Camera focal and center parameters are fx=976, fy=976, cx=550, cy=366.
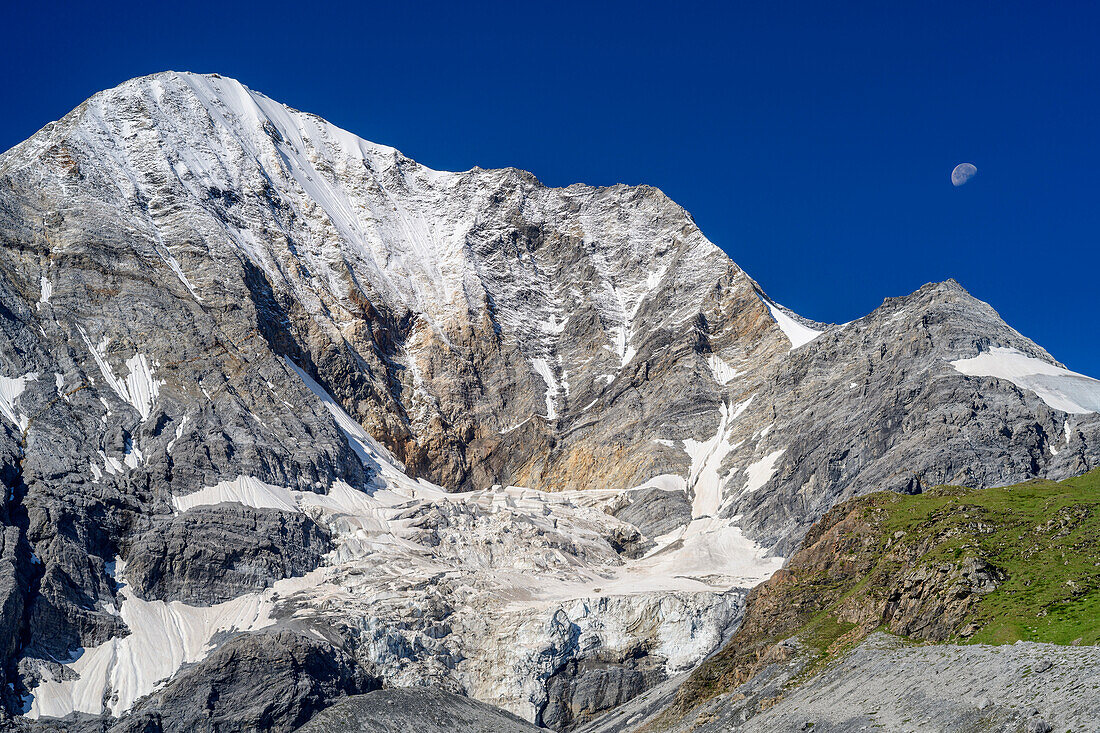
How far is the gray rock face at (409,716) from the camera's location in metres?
98.8

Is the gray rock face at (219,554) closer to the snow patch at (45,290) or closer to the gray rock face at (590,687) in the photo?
the gray rock face at (590,687)

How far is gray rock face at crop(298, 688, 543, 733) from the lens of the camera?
324ft

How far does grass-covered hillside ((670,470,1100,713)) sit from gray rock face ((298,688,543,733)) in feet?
83.8

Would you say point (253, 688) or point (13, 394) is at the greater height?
point (13, 394)

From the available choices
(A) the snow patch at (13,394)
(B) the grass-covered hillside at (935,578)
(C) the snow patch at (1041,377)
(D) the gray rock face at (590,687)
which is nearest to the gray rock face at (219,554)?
(A) the snow patch at (13,394)

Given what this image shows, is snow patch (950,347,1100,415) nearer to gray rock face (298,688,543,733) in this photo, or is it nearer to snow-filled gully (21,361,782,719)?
snow-filled gully (21,361,782,719)

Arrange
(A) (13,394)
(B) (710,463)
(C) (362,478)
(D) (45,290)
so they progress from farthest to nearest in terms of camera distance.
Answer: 1. (B) (710,463)
2. (C) (362,478)
3. (D) (45,290)
4. (A) (13,394)

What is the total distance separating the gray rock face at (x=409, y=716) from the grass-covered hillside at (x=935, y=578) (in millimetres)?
25534

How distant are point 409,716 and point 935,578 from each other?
182 ft

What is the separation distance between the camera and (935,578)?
2857 inches

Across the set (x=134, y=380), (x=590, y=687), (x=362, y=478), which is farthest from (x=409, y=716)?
(x=134, y=380)

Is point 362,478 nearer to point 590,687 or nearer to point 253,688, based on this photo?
point 253,688

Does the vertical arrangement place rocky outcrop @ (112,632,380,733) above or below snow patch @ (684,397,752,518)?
below

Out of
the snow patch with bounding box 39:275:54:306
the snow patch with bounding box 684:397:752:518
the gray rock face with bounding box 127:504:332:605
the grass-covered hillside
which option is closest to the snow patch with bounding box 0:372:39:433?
the snow patch with bounding box 39:275:54:306
